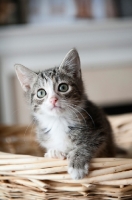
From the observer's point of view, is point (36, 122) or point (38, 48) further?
point (38, 48)

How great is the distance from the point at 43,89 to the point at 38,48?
4.36 ft

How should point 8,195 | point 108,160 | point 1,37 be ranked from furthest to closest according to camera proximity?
point 1,37
point 8,195
point 108,160

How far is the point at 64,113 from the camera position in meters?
0.94

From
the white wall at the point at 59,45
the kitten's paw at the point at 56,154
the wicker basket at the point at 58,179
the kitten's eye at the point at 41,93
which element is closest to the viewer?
the wicker basket at the point at 58,179

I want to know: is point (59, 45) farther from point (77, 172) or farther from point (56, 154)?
point (77, 172)

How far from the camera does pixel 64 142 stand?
3.11 ft

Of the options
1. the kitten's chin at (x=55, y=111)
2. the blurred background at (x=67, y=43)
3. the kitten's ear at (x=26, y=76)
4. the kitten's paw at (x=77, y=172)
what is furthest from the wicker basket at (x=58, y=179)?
the blurred background at (x=67, y=43)

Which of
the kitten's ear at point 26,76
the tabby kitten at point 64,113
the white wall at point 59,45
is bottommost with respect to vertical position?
the tabby kitten at point 64,113

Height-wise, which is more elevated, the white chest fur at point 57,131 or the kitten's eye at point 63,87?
the kitten's eye at point 63,87

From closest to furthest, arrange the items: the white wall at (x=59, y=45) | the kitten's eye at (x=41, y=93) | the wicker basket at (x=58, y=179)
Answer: the wicker basket at (x=58, y=179) < the kitten's eye at (x=41, y=93) < the white wall at (x=59, y=45)

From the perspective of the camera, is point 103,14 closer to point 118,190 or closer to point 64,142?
point 64,142

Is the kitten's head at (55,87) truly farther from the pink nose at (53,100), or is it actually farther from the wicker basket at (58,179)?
the wicker basket at (58,179)

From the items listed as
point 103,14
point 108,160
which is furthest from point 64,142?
point 103,14

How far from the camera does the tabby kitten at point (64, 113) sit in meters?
0.91
